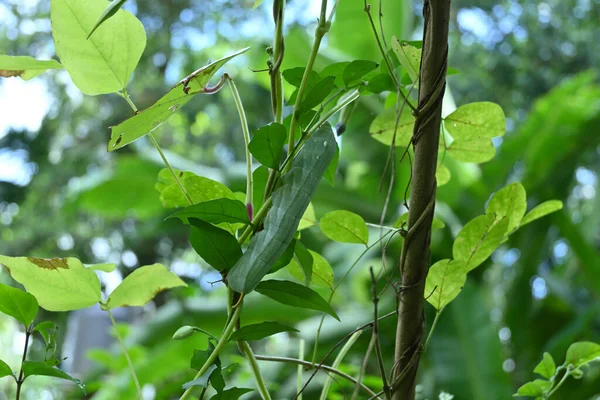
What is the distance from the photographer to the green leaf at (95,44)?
0.90 ft

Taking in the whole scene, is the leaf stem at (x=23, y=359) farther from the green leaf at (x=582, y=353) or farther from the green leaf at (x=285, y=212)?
the green leaf at (x=582, y=353)

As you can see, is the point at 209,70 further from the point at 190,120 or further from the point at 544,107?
the point at 190,120

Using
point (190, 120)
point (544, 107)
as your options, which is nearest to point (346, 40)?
point (544, 107)

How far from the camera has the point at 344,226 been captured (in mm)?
295

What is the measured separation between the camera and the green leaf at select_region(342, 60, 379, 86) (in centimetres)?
28

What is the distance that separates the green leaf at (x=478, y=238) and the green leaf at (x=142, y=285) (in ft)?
0.44

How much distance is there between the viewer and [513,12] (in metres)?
4.51

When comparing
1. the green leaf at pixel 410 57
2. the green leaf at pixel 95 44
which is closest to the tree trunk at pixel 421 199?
the green leaf at pixel 410 57

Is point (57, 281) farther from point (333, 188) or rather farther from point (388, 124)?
point (333, 188)

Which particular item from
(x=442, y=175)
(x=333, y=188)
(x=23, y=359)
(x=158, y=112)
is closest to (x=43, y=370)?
(x=23, y=359)

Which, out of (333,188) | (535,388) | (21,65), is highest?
(21,65)

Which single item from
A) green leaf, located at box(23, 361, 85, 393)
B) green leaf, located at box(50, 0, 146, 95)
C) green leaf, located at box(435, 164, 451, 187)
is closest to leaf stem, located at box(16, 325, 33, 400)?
green leaf, located at box(23, 361, 85, 393)

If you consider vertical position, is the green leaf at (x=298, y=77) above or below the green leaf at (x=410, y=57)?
below

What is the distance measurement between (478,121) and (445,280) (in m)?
0.08
